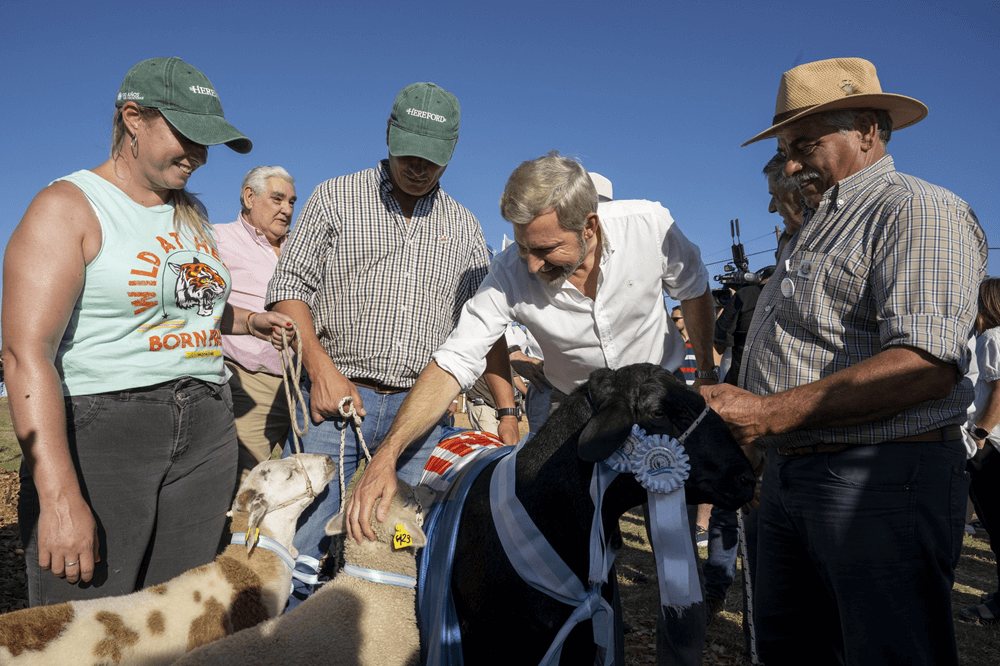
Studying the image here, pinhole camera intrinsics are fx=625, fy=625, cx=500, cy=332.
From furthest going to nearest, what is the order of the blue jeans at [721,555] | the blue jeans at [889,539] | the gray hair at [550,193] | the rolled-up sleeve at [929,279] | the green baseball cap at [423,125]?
the blue jeans at [721,555]
the green baseball cap at [423,125]
the gray hair at [550,193]
the blue jeans at [889,539]
the rolled-up sleeve at [929,279]

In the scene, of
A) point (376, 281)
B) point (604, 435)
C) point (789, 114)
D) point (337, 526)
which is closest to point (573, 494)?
point (604, 435)

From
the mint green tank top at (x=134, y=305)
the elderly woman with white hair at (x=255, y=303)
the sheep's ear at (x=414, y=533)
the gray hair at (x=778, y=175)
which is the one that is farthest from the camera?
the elderly woman with white hair at (x=255, y=303)

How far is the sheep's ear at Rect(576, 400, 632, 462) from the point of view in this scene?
90.1 inches

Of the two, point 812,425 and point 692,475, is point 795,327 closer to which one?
point 812,425

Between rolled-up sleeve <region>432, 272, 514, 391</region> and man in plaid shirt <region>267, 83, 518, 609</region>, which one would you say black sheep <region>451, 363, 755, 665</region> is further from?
man in plaid shirt <region>267, 83, 518, 609</region>

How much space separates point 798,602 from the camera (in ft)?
8.90

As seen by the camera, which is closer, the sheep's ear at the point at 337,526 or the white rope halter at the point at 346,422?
the sheep's ear at the point at 337,526

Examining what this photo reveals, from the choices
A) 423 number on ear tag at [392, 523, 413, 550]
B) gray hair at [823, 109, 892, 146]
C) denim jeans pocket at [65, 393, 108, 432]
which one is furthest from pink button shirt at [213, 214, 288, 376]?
gray hair at [823, 109, 892, 146]

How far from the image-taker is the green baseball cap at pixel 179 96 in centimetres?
256

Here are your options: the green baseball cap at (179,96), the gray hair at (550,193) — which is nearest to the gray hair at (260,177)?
the green baseball cap at (179,96)

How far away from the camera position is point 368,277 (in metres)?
3.53

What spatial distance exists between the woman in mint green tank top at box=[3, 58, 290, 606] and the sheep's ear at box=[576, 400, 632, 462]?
171cm

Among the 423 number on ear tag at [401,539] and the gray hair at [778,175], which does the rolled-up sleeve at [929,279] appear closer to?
the 423 number on ear tag at [401,539]

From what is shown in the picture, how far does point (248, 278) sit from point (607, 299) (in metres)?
3.08
